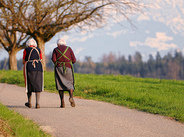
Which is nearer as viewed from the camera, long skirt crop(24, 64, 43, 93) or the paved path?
the paved path

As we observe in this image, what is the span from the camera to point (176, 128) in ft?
20.8

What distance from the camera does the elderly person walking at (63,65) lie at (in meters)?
8.43

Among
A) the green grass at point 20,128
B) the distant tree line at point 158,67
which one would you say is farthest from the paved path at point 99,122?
the distant tree line at point 158,67

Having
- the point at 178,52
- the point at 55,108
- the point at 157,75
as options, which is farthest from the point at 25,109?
the point at 178,52

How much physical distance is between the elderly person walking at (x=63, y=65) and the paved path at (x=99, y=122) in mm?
612

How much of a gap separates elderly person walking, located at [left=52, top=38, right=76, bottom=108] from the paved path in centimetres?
61

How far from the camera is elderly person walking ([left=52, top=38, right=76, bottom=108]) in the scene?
843 centimetres

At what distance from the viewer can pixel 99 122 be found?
662cm

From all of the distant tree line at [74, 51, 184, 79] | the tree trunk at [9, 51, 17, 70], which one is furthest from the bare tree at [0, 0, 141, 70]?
the distant tree line at [74, 51, 184, 79]

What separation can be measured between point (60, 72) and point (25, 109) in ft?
4.52

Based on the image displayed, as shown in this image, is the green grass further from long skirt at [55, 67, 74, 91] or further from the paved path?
long skirt at [55, 67, 74, 91]

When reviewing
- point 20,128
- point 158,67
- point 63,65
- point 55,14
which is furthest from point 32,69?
point 158,67

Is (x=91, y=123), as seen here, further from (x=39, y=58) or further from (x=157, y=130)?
(x=39, y=58)

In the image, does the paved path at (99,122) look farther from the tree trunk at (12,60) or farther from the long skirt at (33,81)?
the tree trunk at (12,60)
